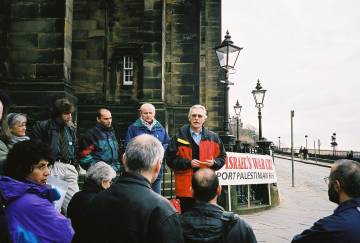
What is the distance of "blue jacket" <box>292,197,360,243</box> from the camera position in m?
2.49

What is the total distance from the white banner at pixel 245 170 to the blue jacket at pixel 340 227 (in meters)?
6.13

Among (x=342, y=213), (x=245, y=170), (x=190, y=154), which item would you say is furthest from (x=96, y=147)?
(x=245, y=170)

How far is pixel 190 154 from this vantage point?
5.18 meters

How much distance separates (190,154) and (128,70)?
474 inches

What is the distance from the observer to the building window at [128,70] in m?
16.6

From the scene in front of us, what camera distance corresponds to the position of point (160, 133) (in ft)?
20.2

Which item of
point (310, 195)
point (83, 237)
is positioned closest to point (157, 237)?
point (83, 237)

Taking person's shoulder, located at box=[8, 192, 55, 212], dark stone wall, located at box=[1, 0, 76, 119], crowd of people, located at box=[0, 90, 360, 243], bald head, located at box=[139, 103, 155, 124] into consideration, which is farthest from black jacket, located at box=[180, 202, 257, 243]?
dark stone wall, located at box=[1, 0, 76, 119]

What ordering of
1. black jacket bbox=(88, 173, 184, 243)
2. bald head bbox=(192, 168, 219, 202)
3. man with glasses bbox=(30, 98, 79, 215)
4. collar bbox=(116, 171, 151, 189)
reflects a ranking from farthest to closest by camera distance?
man with glasses bbox=(30, 98, 79, 215) < bald head bbox=(192, 168, 219, 202) < collar bbox=(116, 171, 151, 189) < black jacket bbox=(88, 173, 184, 243)

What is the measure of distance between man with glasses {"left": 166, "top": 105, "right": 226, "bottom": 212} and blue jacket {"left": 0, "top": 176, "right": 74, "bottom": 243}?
253cm

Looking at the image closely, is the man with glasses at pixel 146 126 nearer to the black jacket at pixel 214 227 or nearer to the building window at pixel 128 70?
the black jacket at pixel 214 227

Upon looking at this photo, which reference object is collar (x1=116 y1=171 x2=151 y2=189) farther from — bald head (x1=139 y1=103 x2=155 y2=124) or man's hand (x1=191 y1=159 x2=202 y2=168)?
bald head (x1=139 y1=103 x2=155 y2=124)

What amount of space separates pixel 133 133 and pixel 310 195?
11.2 m

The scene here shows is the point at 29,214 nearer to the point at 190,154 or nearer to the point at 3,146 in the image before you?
the point at 3,146
